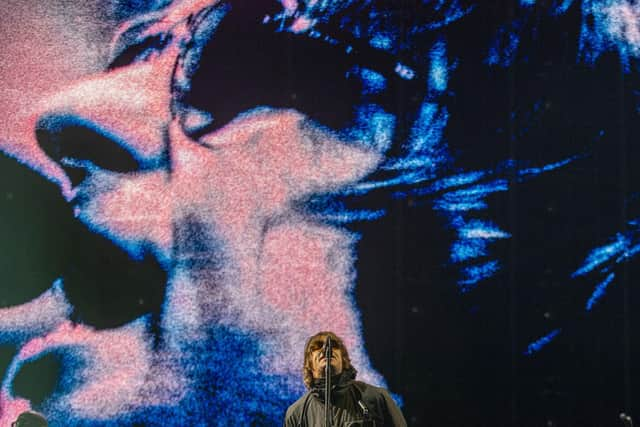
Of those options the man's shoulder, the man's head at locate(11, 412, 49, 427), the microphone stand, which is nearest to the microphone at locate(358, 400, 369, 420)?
the microphone stand

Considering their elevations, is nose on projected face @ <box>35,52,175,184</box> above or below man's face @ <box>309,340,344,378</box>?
above

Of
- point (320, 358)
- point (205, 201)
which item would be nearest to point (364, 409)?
point (320, 358)

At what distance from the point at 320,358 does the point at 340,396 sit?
0.54 feet

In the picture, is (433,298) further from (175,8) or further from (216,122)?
(175,8)

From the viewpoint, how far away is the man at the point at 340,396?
9.23 ft

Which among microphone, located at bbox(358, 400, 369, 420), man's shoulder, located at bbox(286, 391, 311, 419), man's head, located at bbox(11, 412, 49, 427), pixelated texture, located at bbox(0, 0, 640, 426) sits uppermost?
pixelated texture, located at bbox(0, 0, 640, 426)

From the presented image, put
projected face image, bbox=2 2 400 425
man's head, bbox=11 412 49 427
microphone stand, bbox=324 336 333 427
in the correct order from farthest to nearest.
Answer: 1. projected face image, bbox=2 2 400 425
2. man's head, bbox=11 412 49 427
3. microphone stand, bbox=324 336 333 427

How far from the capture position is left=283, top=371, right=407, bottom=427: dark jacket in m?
2.82

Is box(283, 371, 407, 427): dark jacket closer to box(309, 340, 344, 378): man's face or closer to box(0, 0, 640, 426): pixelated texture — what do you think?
box(309, 340, 344, 378): man's face

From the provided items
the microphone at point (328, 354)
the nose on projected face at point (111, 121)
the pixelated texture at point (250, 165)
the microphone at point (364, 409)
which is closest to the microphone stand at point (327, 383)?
the microphone at point (328, 354)

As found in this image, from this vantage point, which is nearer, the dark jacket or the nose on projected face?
the dark jacket

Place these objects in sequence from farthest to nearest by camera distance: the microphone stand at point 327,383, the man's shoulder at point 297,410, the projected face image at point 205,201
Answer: the projected face image at point 205,201, the man's shoulder at point 297,410, the microphone stand at point 327,383

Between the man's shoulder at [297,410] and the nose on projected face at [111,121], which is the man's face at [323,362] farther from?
the nose on projected face at [111,121]

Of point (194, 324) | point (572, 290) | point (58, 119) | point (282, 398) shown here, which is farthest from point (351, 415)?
point (58, 119)
